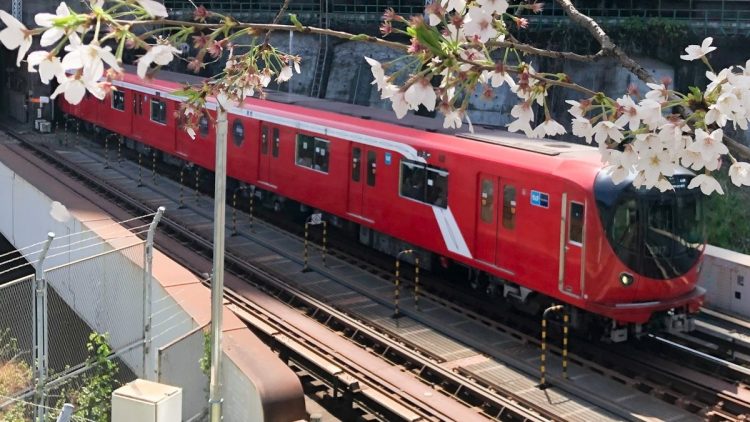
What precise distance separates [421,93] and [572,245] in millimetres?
8671

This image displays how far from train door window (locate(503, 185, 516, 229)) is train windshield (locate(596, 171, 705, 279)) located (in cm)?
157

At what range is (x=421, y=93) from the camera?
11.4 feet

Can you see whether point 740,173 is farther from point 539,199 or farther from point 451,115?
point 539,199

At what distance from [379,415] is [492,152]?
4.46 meters

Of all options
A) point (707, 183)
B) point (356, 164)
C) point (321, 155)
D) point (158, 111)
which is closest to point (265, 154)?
point (321, 155)

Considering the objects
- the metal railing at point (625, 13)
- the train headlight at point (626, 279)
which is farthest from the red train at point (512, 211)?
the metal railing at point (625, 13)

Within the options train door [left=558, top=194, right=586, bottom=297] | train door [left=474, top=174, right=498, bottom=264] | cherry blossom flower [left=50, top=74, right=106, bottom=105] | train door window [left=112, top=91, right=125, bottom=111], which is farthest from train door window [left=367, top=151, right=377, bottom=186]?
train door window [left=112, top=91, right=125, bottom=111]

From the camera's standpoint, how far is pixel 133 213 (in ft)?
69.0

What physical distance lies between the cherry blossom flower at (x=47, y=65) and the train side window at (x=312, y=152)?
14117 mm

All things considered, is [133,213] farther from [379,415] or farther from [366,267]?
[379,415]

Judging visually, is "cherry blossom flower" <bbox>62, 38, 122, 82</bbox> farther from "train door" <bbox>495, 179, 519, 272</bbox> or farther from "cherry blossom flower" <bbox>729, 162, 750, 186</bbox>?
"train door" <bbox>495, 179, 519, 272</bbox>

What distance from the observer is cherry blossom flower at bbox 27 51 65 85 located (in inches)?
121

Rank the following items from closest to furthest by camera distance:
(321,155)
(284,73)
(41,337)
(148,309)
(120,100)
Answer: (284,73) → (41,337) → (148,309) → (321,155) → (120,100)

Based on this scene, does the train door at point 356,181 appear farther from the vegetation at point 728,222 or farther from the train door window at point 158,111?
the train door window at point 158,111
